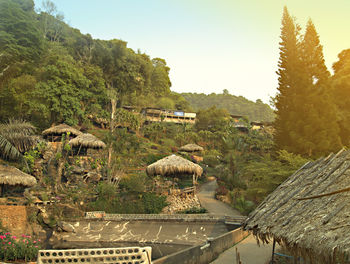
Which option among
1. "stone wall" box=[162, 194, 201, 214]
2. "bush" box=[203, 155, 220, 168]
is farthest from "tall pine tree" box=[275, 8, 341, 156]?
"bush" box=[203, 155, 220, 168]

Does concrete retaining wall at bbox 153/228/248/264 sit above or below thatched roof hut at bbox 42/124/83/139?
below

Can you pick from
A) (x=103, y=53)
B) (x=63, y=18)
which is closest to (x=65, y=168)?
(x=103, y=53)

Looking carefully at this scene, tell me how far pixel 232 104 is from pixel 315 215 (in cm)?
8840

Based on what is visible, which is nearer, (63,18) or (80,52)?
(80,52)

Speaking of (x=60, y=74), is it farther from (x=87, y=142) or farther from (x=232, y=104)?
(x=232, y=104)

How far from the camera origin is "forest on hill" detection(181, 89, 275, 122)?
273 feet

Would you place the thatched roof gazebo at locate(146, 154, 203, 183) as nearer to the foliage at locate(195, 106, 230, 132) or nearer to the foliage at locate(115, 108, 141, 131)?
the foliage at locate(115, 108, 141, 131)

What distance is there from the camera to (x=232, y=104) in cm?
9025

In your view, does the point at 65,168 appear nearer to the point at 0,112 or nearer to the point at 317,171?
the point at 0,112

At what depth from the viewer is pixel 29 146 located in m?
18.1

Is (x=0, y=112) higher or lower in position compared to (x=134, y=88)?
lower

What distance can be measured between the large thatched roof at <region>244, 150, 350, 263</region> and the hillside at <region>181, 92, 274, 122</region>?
74.1m

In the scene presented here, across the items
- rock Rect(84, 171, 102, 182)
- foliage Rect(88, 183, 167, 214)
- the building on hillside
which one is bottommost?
foliage Rect(88, 183, 167, 214)

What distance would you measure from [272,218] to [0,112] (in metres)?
22.2
